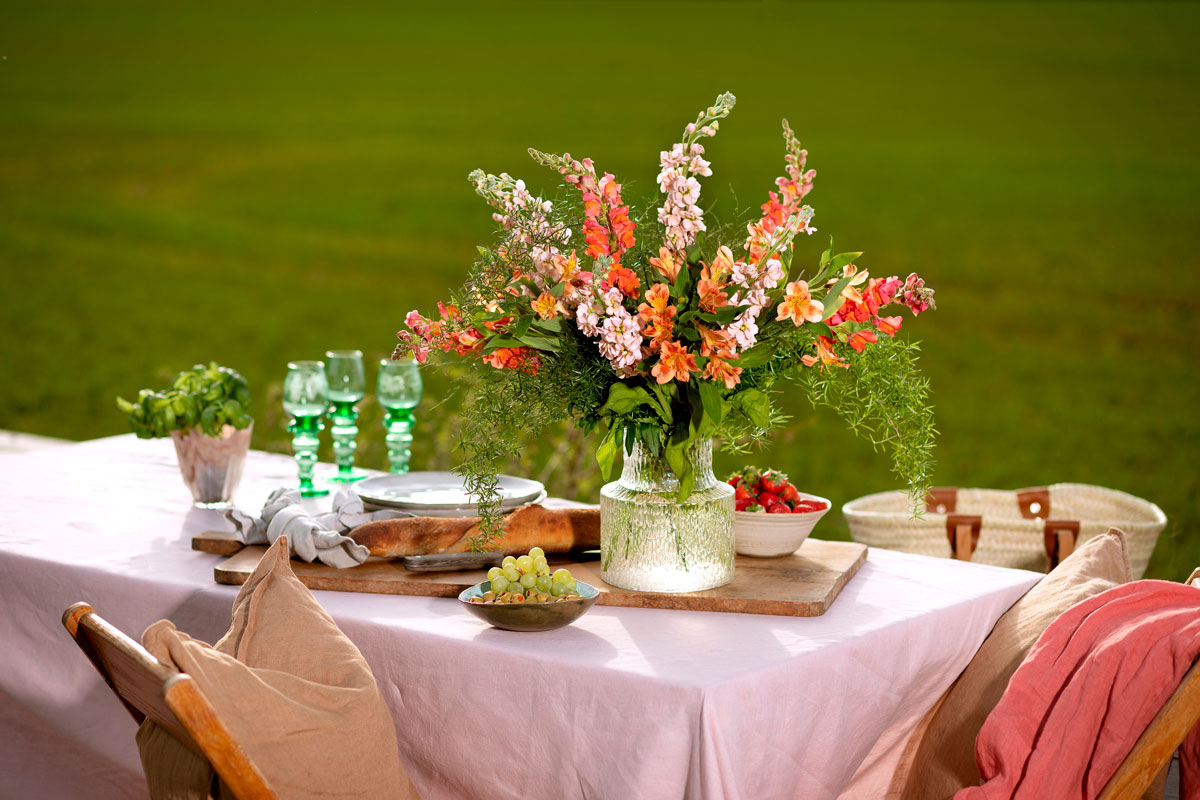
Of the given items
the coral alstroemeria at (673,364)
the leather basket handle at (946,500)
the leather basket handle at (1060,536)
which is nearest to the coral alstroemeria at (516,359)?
the coral alstroemeria at (673,364)

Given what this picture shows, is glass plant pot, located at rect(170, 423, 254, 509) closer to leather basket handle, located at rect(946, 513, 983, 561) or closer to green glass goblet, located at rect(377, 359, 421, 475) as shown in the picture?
green glass goblet, located at rect(377, 359, 421, 475)

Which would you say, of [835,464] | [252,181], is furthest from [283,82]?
[835,464]

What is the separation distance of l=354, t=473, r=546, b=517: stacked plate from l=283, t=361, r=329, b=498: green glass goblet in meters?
0.22

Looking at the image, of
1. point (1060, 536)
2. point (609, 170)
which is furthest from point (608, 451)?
point (609, 170)

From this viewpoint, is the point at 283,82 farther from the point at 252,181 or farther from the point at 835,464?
the point at 835,464

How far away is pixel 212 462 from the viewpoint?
2.50 meters

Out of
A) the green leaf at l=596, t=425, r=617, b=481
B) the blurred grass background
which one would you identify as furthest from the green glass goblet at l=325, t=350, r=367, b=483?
the blurred grass background

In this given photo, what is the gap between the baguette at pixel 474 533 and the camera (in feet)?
6.84

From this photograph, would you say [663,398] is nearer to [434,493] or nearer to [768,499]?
[768,499]

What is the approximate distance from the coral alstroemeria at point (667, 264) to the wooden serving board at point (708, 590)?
0.46 meters

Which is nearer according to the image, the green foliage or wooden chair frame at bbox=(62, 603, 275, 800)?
wooden chair frame at bbox=(62, 603, 275, 800)

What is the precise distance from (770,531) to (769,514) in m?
0.03

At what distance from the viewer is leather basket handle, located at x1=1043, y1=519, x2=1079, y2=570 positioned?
113 inches

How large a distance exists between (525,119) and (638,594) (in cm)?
805
